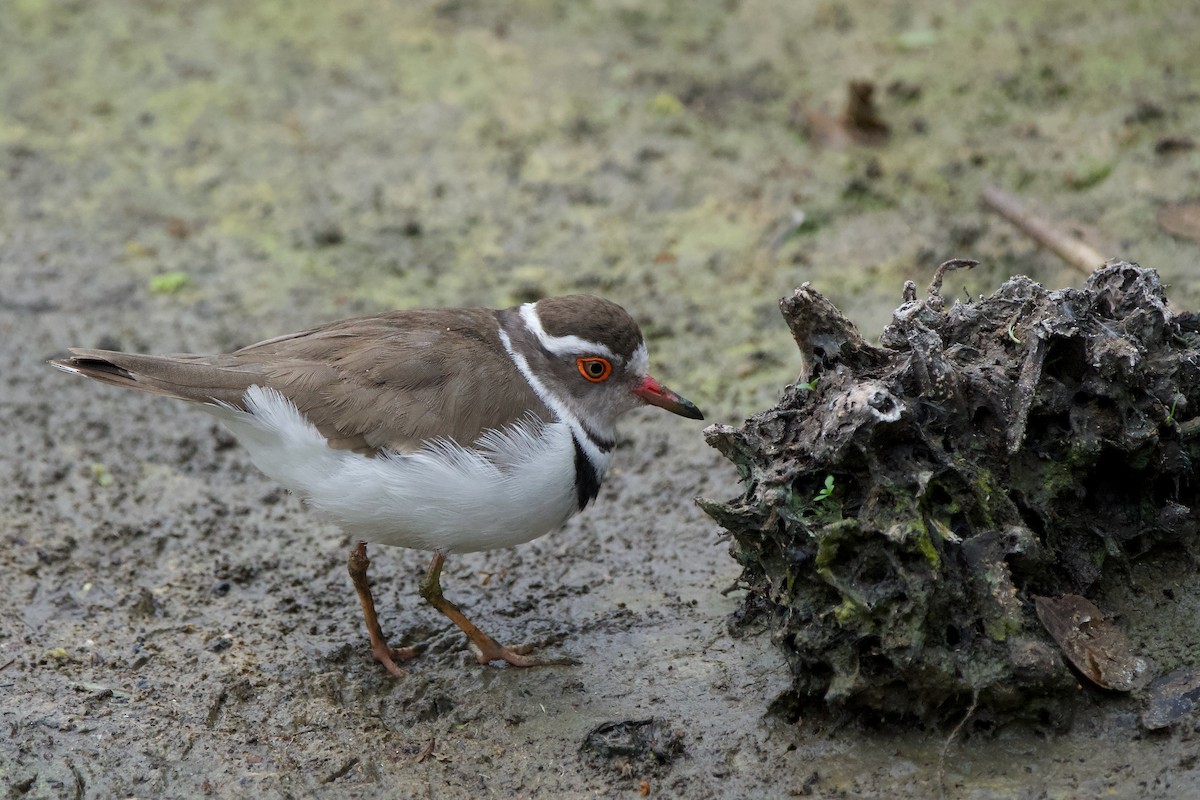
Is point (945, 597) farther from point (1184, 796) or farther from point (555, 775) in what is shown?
point (555, 775)

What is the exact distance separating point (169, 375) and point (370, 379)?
84cm

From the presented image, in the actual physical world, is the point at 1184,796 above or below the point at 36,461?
above

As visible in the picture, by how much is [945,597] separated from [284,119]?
21.8ft

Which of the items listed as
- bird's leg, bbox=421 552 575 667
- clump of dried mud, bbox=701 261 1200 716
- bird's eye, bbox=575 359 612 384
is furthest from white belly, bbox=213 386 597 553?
clump of dried mud, bbox=701 261 1200 716

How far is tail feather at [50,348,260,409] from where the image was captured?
5.06 meters

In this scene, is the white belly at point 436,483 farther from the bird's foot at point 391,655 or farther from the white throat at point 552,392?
the bird's foot at point 391,655

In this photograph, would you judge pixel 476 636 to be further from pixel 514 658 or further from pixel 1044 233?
pixel 1044 233

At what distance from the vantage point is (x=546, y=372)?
5348mm

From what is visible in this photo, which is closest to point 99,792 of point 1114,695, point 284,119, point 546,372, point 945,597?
point 546,372

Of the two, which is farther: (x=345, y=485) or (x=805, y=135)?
(x=805, y=135)

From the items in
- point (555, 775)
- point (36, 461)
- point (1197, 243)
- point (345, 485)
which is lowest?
point (36, 461)

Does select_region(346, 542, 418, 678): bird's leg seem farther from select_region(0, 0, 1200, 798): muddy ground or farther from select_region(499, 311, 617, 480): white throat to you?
select_region(499, 311, 617, 480): white throat

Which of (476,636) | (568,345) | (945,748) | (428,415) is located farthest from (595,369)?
(945,748)

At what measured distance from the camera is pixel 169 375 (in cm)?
511
